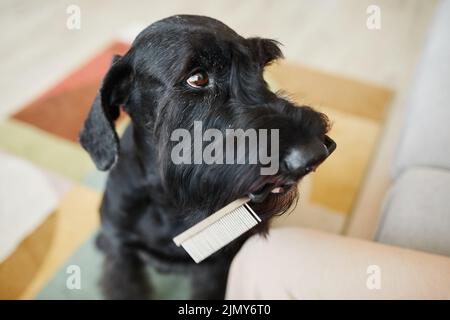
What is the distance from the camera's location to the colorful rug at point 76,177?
5.96ft

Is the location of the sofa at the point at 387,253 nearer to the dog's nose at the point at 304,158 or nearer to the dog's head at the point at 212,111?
the dog's head at the point at 212,111

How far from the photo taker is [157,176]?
1374 millimetres

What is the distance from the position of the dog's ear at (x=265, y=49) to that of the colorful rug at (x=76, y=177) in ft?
1.22

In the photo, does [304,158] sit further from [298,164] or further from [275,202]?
[275,202]

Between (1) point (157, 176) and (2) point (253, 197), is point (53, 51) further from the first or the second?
(2) point (253, 197)

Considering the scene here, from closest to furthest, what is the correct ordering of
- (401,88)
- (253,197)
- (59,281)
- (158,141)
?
(253,197)
(158,141)
(59,281)
(401,88)

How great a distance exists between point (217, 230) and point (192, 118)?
0.34m

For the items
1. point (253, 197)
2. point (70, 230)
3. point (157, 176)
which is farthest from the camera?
point (70, 230)

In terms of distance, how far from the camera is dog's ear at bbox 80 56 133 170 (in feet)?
4.00

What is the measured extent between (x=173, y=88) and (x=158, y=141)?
0.64 feet

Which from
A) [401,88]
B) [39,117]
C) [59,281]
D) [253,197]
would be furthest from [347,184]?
[39,117]

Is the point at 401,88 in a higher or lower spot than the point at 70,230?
higher

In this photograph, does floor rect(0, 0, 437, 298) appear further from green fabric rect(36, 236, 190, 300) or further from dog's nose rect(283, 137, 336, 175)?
dog's nose rect(283, 137, 336, 175)

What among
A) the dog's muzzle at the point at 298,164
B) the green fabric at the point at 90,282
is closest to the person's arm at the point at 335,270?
the dog's muzzle at the point at 298,164
